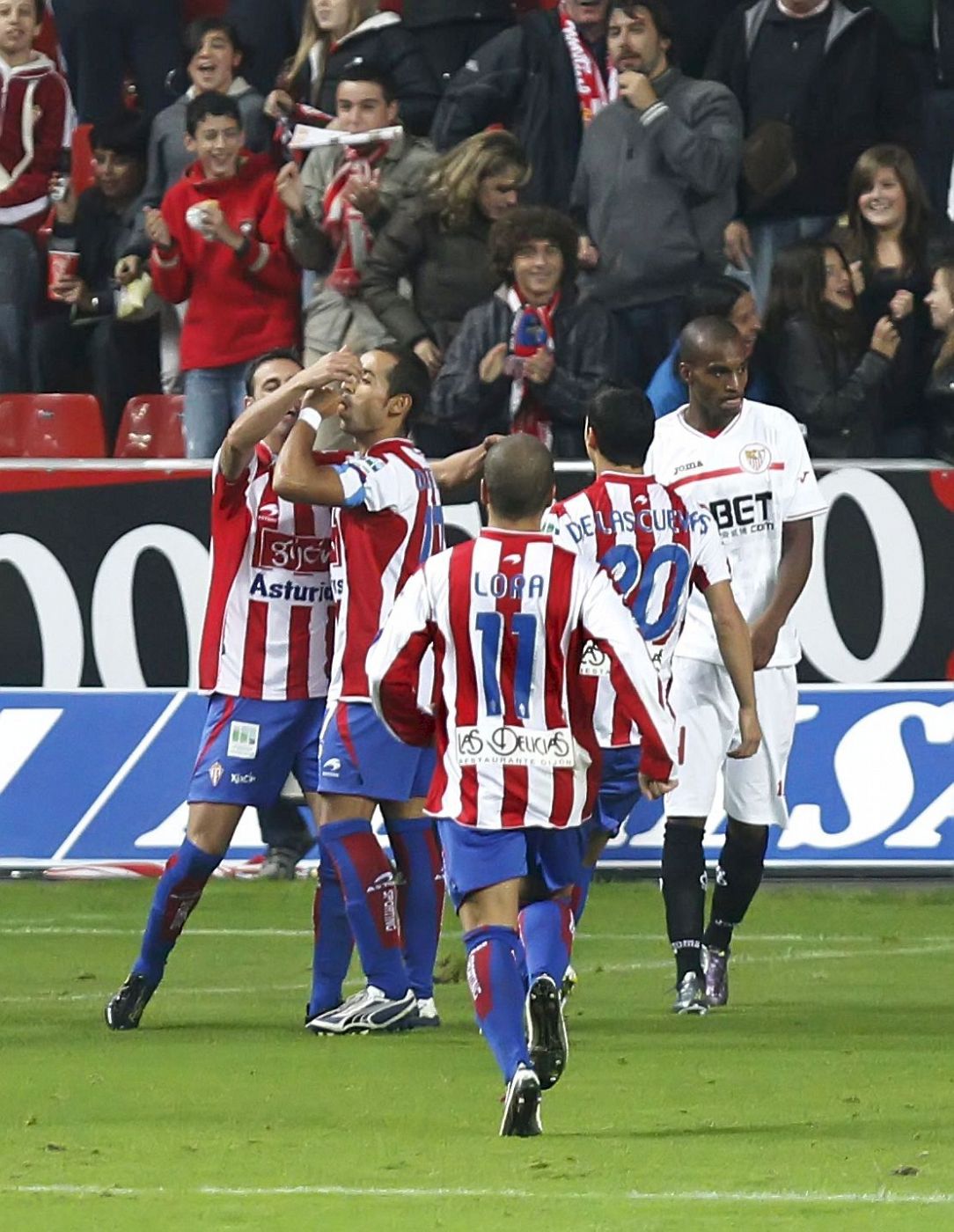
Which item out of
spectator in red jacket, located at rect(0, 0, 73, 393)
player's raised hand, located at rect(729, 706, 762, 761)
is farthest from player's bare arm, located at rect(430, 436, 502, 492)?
spectator in red jacket, located at rect(0, 0, 73, 393)

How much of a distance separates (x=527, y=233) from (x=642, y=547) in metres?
4.73

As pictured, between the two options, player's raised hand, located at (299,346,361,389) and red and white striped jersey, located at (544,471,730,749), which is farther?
red and white striped jersey, located at (544,471,730,749)

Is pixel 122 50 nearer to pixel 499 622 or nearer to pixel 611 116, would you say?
pixel 611 116

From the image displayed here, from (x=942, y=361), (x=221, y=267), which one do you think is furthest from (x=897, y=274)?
(x=221, y=267)

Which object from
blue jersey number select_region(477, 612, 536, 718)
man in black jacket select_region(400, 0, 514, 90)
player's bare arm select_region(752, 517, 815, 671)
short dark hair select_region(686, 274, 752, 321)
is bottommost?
player's bare arm select_region(752, 517, 815, 671)

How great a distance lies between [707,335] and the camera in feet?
26.9

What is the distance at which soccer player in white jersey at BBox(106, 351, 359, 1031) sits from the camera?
7.96 m

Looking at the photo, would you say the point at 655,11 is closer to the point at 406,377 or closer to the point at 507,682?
the point at 406,377

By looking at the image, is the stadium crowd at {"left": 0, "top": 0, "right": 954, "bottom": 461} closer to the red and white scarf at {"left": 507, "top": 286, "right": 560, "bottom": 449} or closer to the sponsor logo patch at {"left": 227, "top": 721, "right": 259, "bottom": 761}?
the red and white scarf at {"left": 507, "top": 286, "right": 560, "bottom": 449}

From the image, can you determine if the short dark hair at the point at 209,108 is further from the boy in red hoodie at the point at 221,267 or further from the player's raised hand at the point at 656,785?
the player's raised hand at the point at 656,785

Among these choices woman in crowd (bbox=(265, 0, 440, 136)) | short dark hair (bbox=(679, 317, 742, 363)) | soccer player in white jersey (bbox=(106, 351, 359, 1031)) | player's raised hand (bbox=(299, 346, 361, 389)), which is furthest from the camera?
woman in crowd (bbox=(265, 0, 440, 136))

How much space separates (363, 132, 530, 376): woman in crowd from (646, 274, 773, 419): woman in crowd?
0.99 metres

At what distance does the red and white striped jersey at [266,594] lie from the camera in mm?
8078

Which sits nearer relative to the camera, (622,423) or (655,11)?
(622,423)
